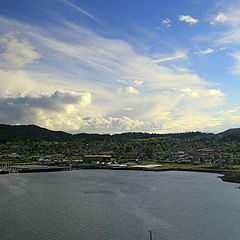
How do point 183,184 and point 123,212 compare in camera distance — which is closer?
point 123,212

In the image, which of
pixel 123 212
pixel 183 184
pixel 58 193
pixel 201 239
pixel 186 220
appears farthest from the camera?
pixel 183 184

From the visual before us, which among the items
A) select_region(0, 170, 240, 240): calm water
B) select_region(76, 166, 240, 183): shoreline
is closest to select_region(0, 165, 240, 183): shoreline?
select_region(76, 166, 240, 183): shoreline

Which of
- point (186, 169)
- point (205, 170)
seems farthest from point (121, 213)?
point (186, 169)

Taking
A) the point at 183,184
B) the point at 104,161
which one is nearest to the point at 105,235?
the point at 183,184

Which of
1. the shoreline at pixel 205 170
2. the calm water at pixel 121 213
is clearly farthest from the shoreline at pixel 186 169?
the calm water at pixel 121 213

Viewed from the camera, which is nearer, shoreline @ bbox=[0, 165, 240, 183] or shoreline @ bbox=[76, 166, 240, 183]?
shoreline @ bbox=[76, 166, 240, 183]

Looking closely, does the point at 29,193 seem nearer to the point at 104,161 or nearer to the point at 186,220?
the point at 186,220

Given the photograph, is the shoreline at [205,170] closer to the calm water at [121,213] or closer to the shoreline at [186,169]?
the shoreline at [186,169]

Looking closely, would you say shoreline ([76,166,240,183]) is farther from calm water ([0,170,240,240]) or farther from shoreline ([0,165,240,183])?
calm water ([0,170,240,240])
